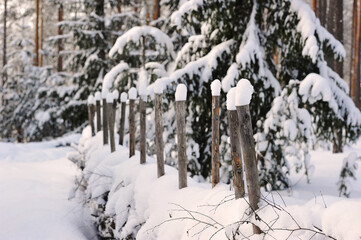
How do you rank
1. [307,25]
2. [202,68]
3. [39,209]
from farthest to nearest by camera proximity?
[202,68], [307,25], [39,209]

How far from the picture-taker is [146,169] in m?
3.71

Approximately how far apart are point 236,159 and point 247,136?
1.02 feet

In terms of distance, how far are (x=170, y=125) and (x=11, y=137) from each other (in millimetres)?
16118

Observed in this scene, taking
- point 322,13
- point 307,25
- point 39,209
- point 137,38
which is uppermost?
point 322,13

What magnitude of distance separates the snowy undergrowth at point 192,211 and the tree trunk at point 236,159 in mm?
93

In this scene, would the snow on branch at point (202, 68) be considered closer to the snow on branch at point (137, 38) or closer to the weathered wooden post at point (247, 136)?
the snow on branch at point (137, 38)

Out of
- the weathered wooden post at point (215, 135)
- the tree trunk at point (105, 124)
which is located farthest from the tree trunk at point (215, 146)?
the tree trunk at point (105, 124)

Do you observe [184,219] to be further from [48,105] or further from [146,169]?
[48,105]

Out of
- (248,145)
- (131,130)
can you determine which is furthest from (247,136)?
(131,130)

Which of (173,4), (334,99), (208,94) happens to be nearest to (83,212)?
(208,94)

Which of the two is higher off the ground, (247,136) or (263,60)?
(263,60)

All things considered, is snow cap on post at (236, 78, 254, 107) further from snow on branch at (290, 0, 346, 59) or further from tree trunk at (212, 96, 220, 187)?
snow on branch at (290, 0, 346, 59)

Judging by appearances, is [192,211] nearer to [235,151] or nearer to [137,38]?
[235,151]

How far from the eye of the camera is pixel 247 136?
2045 mm
